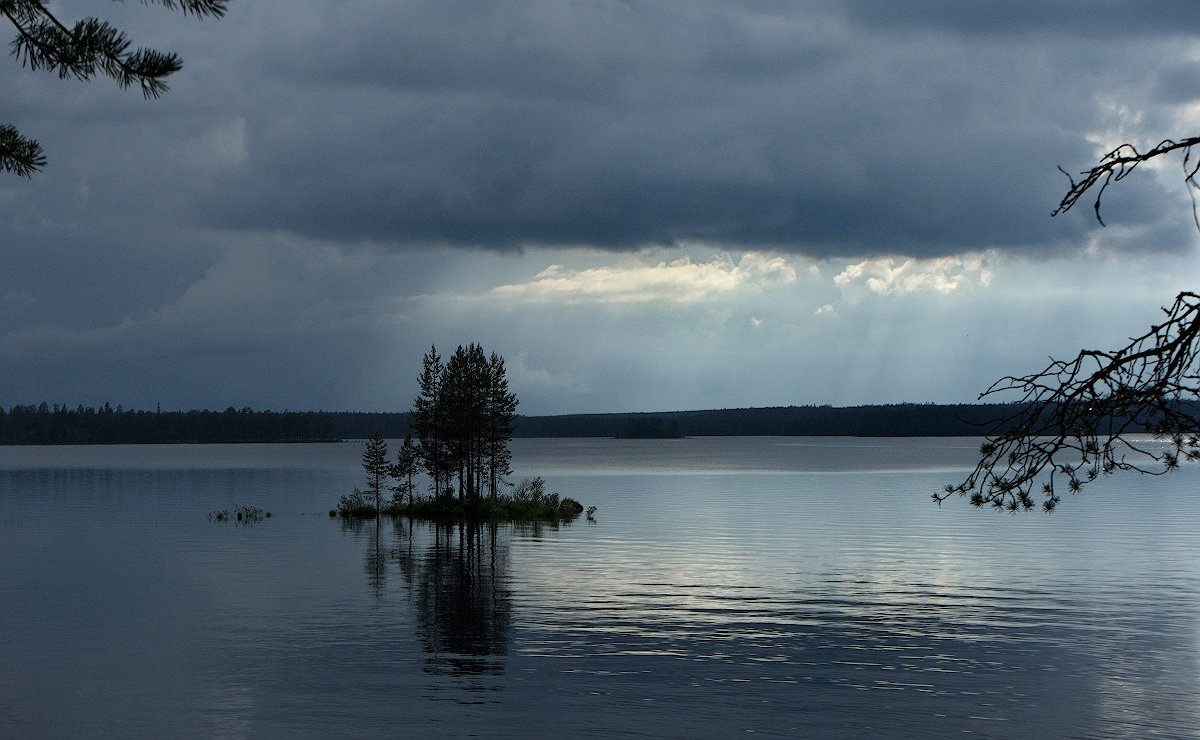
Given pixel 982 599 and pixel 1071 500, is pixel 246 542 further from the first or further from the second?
pixel 1071 500

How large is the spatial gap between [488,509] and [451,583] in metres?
42.2

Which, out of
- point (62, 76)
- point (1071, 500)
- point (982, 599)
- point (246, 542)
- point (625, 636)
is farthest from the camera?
point (1071, 500)

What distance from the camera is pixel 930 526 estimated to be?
84312mm

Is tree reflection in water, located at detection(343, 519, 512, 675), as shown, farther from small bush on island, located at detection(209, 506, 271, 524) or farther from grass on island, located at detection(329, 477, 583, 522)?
small bush on island, located at detection(209, 506, 271, 524)

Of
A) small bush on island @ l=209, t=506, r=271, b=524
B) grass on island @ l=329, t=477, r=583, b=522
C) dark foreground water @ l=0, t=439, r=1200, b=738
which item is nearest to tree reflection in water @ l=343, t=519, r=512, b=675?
dark foreground water @ l=0, t=439, r=1200, b=738

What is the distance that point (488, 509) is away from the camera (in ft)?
314

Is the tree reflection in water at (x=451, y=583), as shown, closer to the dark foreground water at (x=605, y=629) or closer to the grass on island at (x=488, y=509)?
the dark foreground water at (x=605, y=629)

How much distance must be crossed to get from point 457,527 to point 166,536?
22.6 metres

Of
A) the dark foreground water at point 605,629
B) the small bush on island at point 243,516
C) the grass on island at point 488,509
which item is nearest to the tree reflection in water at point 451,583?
the dark foreground water at point 605,629

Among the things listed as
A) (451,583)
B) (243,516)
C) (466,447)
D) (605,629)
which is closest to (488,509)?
(466,447)

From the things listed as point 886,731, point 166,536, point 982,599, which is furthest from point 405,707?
point 166,536

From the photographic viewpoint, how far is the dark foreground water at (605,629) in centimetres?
2759

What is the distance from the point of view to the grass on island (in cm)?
9475

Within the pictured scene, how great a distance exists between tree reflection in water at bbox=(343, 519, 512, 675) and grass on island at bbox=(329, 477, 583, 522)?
3.47m
